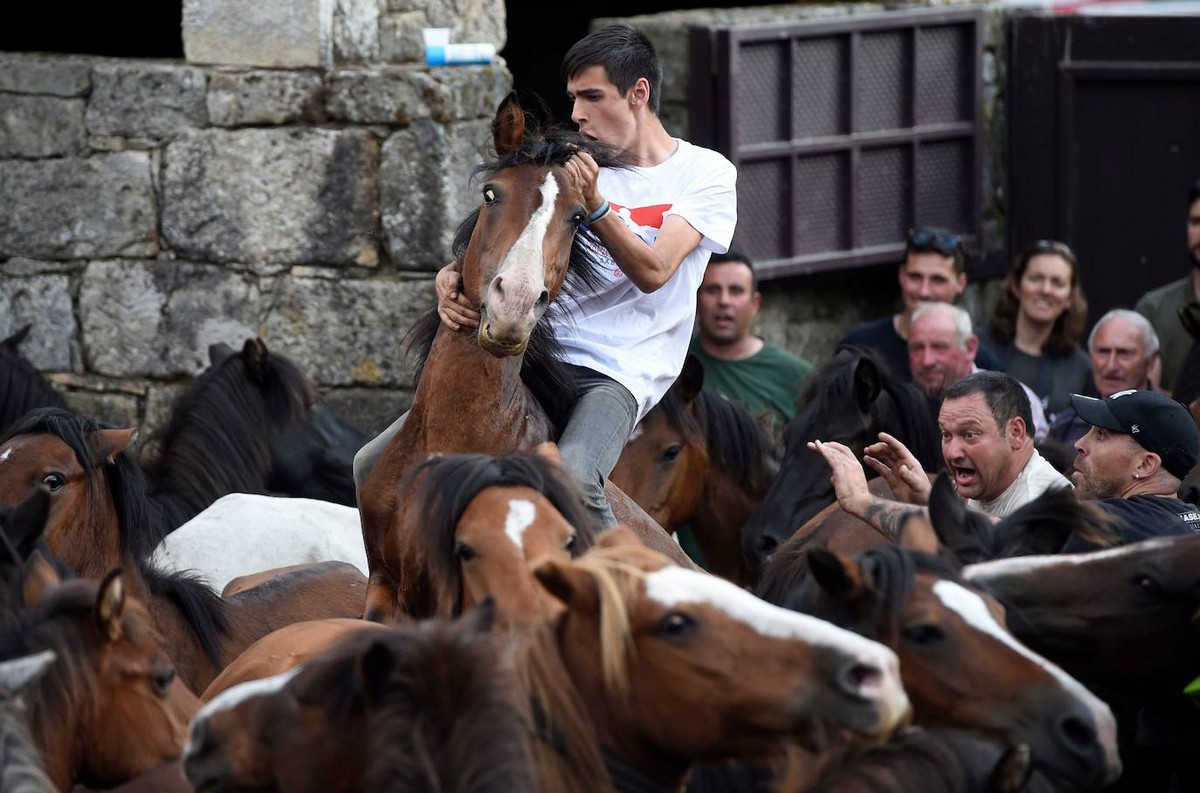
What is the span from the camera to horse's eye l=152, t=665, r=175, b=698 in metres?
3.81

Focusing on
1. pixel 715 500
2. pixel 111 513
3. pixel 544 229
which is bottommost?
pixel 715 500

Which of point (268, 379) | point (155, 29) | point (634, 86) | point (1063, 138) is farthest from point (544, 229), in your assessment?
point (155, 29)

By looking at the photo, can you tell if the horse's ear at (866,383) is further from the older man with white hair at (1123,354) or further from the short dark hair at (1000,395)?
the older man with white hair at (1123,354)

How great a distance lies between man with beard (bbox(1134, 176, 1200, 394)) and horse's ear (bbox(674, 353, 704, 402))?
2.50m

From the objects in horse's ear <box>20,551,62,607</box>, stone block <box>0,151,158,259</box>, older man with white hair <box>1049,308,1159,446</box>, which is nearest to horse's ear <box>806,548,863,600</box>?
horse's ear <box>20,551,62,607</box>

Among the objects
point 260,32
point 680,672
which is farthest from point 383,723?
point 260,32

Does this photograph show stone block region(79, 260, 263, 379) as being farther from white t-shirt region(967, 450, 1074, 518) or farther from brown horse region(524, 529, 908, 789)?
brown horse region(524, 529, 908, 789)

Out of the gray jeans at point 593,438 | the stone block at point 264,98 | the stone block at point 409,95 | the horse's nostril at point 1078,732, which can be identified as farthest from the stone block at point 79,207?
the horse's nostril at point 1078,732

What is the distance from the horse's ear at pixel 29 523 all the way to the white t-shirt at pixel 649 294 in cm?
181

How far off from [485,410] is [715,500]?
2722 millimetres

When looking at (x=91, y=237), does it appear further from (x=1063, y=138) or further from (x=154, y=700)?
(x=1063, y=138)

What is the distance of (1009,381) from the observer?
5.87m

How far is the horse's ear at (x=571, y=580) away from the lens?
3.44m

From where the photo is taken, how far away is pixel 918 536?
4.02 m
